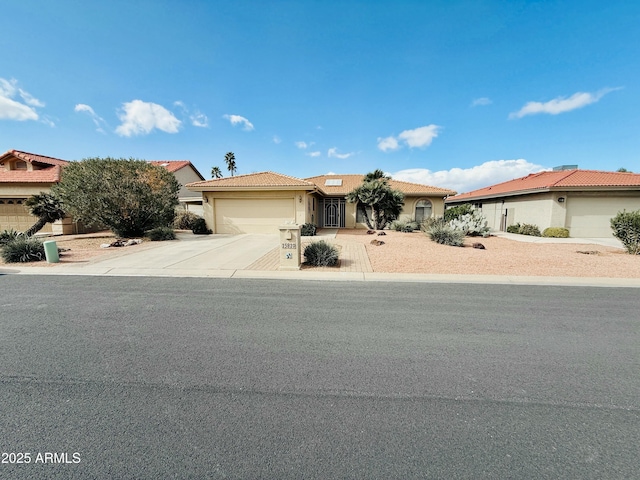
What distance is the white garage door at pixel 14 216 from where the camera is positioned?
58.5 ft

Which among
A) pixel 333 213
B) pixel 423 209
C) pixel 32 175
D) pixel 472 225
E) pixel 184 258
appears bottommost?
pixel 184 258

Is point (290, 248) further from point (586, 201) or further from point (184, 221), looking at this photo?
point (586, 201)

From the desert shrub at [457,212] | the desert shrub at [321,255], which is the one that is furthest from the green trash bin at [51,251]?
the desert shrub at [457,212]

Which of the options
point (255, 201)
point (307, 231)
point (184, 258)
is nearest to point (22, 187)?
point (255, 201)

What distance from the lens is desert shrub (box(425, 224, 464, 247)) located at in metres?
13.0

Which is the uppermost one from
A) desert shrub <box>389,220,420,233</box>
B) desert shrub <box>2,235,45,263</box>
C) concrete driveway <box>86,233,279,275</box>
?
desert shrub <box>389,220,420,233</box>

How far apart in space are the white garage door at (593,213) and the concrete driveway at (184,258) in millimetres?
18991

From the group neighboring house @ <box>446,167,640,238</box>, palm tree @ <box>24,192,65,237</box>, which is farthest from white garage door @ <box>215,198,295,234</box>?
neighboring house @ <box>446,167,640,238</box>

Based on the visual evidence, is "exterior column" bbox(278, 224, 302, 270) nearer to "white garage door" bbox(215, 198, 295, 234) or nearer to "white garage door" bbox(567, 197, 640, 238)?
"white garage door" bbox(215, 198, 295, 234)

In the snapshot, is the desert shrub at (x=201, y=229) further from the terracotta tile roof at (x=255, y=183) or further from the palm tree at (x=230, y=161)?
the palm tree at (x=230, y=161)

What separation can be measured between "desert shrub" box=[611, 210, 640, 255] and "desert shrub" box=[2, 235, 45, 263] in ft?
71.9

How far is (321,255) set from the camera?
347 inches

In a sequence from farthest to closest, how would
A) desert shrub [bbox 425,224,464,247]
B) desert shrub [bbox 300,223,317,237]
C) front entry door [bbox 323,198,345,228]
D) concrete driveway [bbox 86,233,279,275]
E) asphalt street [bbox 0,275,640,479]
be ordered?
front entry door [bbox 323,198,345,228], desert shrub [bbox 300,223,317,237], desert shrub [bbox 425,224,464,247], concrete driveway [bbox 86,233,279,275], asphalt street [bbox 0,275,640,479]

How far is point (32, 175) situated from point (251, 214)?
14.9 metres
